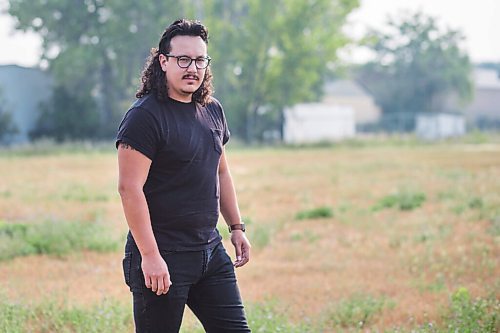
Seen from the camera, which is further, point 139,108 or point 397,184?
point 397,184

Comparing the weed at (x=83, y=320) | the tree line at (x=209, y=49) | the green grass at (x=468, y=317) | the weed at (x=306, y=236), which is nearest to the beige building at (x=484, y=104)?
the tree line at (x=209, y=49)

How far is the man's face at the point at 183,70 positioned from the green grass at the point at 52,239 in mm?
6524

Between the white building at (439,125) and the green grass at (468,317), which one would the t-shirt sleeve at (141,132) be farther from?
the white building at (439,125)

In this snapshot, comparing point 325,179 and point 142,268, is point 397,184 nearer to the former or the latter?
point 325,179

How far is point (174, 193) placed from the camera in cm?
384

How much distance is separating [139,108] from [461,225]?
9586 millimetres

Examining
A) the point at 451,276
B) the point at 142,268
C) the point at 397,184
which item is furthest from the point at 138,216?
the point at 397,184

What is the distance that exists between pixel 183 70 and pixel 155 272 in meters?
0.94

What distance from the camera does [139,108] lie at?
372cm

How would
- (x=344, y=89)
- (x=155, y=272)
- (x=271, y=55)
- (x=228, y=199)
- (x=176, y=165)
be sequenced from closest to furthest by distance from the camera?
(x=155, y=272)
(x=176, y=165)
(x=228, y=199)
(x=271, y=55)
(x=344, y=89)

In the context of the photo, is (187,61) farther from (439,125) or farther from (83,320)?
(439,125)

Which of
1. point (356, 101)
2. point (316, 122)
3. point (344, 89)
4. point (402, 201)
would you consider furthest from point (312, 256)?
point (344, 89)

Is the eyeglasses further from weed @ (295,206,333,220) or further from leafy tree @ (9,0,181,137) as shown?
leafy tree @ (9,0,181,137)

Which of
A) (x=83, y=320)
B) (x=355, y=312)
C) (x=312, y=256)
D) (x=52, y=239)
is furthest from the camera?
(x=52, y=239)
